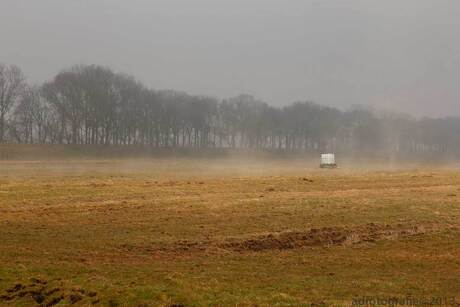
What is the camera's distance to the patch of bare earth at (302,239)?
18719 mm

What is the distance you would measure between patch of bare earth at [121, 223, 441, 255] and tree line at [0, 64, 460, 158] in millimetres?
112973

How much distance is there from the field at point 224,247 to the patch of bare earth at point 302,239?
76mm

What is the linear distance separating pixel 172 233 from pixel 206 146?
140379mm

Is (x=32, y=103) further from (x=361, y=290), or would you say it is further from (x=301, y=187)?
(x=361, y=290)

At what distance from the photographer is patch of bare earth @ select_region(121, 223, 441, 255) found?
61.4 ft

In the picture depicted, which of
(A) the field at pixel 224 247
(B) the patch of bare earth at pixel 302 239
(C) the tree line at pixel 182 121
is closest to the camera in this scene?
(A) the field at pixel 224 247

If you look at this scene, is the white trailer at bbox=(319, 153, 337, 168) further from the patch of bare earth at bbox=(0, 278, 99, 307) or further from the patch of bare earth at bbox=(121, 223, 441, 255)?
the patch of bare earth at bbox=(0, 278, 99, 307)

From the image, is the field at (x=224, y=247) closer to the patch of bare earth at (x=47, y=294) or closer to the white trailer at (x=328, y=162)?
the patch of bare earth at (x=47, y=294)

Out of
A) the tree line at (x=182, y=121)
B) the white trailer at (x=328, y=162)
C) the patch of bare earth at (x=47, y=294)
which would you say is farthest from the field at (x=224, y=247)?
the tree line at (x=182, y=121)

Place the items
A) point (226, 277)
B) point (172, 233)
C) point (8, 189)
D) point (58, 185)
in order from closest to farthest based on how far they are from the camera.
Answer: point (226, 277) → point (172, 233) → point (8, 189) → point (58, 185)

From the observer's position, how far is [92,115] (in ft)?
421

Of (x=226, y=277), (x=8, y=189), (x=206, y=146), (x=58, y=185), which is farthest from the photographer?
(x=206, y=146)

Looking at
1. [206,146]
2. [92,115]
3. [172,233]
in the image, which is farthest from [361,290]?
[206,146]

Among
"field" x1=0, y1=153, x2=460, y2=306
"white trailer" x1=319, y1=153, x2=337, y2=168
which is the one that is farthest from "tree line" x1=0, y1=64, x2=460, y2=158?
"field" x1=0, y1=153, x2=460, y2=306
